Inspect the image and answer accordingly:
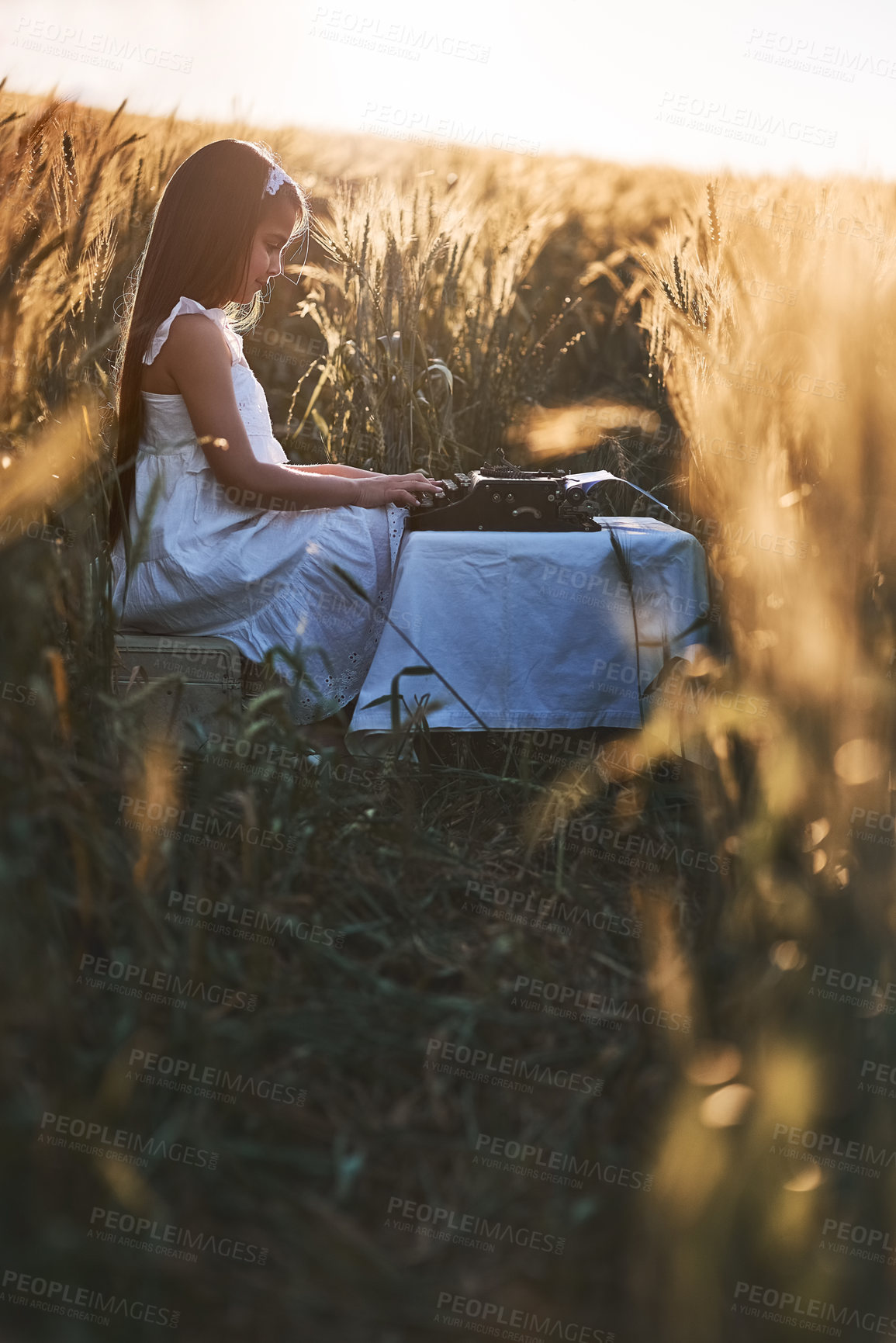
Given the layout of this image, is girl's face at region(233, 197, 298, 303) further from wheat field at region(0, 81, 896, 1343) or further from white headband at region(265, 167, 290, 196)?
wheat field at region(0, 81, 896, 1343)

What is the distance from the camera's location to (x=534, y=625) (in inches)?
83.6

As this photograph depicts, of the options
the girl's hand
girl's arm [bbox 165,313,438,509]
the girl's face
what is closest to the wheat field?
girl's arm [bbox 165,313,438,509]

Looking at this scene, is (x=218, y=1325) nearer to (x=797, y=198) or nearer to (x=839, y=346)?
(x=839, y=346)

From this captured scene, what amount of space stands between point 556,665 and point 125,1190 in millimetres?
1357

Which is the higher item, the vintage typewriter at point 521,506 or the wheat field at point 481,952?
the vintage typewriter at point 521,506

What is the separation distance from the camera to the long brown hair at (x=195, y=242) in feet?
7.13

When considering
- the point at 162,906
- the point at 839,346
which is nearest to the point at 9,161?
the point at 162,906

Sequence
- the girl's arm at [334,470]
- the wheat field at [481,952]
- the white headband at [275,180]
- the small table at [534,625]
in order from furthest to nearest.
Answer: the girl's arm at [334,470]
the white headband at [275,180]
the small table at [534,625]
the wheat field at [481,952]

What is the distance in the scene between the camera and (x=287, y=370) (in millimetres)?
3979

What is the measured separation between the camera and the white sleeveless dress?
2.19 m

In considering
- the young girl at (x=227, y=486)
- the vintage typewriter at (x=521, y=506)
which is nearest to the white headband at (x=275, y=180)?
the young girl at (x=227, y=486)

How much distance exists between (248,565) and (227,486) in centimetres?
20

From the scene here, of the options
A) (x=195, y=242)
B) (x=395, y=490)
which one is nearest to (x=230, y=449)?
(x=395, y=490)

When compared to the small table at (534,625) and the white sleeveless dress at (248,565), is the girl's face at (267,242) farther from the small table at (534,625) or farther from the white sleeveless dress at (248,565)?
the small table at (534,625)
